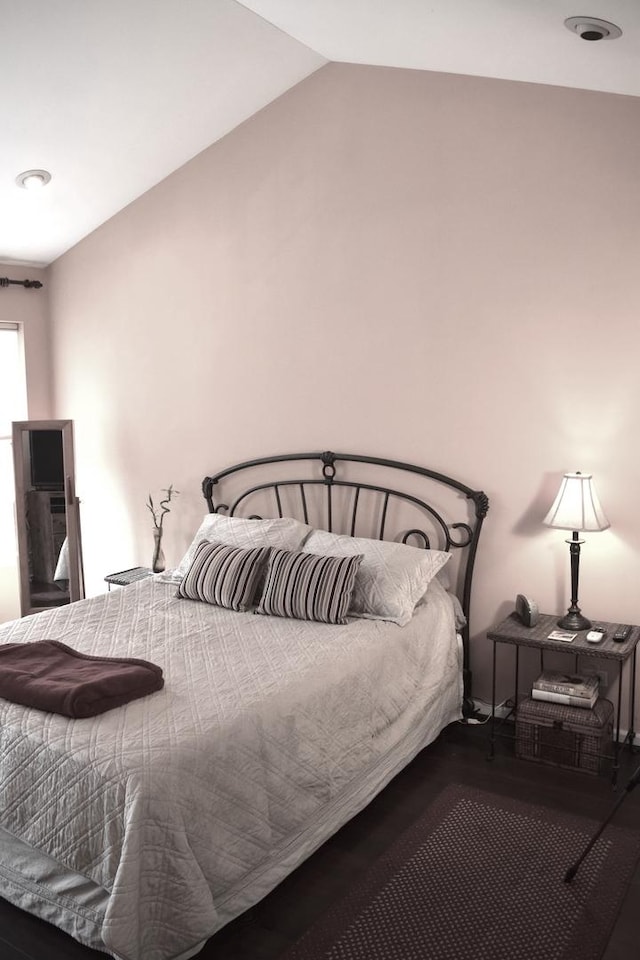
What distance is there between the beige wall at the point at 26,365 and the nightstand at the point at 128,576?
2.62ft

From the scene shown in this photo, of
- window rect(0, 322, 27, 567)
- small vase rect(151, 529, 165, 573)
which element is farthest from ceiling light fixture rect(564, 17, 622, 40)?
window rect(0, 322, 27, 567)

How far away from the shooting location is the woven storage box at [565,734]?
3.36 meters

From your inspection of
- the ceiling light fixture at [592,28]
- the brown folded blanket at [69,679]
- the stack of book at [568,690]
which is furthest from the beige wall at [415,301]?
the brown folded blanket at [69,679]

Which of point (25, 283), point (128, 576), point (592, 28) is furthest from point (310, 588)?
point (25, 283)

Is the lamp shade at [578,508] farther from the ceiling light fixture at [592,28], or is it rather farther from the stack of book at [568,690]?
the ceiling light fixture at [592,28]

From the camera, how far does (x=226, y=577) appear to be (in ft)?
12.4

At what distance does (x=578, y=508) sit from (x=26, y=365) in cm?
360

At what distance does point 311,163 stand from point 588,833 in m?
3.21

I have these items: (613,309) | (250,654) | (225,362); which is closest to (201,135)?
(225,362)

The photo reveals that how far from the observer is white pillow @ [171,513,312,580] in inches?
159

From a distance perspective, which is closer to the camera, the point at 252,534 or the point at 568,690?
the point at 568,690

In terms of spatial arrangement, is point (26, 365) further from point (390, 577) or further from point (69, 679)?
point (69, 679)

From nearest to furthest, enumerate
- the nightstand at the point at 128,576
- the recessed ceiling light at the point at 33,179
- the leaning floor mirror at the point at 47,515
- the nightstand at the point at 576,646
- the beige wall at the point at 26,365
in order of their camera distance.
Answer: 1. the nightstand at the point at 576,646
2. the recessed ceiling light at the point at 33,179
3. the nightstand at the point at 128,576
4. the leaning floor mirror at the point at 47,515
5. the beige wall at the point at 26,365

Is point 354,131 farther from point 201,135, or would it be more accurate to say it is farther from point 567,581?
point 567,581
